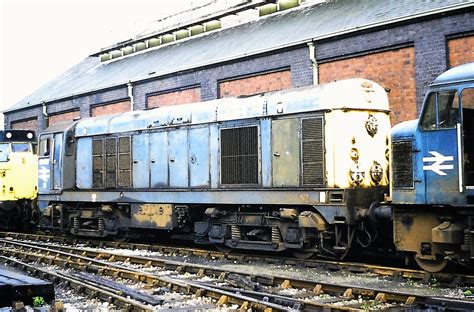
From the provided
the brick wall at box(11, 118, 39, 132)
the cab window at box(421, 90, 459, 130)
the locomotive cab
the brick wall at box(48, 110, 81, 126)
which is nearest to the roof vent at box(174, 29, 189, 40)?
the brick wall at box(48, 110, 81, 126)

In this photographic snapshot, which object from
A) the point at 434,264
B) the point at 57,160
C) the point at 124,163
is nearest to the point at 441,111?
the point at 434,264

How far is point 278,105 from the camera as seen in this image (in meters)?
12.3

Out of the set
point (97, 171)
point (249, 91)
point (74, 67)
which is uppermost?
point (74, 67)

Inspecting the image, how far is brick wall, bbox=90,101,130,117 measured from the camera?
24.5 metres

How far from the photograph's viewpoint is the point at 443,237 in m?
8.99

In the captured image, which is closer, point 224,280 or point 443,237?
point 443,237

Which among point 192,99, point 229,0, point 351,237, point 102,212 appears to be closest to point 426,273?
point 351,237

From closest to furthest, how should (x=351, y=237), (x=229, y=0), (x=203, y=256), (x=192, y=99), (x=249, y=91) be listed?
(x=351, y=237) < (x=203, y=256) < (x=249, y=91) < (x=192, y=99) < (x=229, y=0)

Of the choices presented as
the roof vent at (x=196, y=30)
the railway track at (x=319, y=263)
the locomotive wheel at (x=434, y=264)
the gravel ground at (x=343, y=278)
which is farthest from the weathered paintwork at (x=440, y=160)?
the roof vent at (x=196, y=30)

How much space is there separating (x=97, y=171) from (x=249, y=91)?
5558mm

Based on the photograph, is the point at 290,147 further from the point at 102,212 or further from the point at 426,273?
the point at 102,212

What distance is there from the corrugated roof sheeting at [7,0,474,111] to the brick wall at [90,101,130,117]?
82 centimetres

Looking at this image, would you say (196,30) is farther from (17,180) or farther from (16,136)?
(17,180)

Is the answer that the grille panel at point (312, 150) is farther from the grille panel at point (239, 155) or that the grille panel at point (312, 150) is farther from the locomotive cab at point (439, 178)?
the locomotive cab at point (439, 178)
